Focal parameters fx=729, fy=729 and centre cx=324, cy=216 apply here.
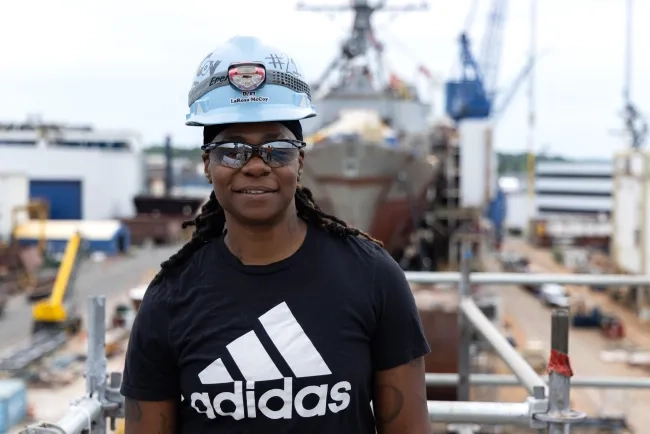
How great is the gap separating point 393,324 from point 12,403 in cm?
1516

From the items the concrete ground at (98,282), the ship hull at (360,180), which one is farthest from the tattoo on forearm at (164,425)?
the concrete ground at (98,282)

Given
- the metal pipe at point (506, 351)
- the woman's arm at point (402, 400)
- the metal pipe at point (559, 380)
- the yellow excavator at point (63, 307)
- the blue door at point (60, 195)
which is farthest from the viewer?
the blue door at point (60, 195)

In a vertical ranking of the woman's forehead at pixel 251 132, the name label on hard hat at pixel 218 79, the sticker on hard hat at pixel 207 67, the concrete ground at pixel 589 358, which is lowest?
the concrete ground at pixel 589 358

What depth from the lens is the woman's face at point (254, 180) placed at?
5.84 ft

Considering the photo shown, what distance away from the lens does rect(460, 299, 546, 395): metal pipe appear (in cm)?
289

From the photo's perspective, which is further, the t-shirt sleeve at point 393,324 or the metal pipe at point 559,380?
the metal pipe at point 559,380

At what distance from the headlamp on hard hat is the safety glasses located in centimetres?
14

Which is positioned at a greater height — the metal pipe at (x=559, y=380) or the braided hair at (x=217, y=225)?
the braided hair at (x=217, y=225)

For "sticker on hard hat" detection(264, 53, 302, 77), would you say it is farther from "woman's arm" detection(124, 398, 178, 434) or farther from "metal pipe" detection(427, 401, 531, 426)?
"metal pipe" detection(427, 401, 531, 426)

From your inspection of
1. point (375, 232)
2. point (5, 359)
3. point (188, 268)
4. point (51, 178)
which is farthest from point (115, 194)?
point (188, 268)

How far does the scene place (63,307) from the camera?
23.6 meters

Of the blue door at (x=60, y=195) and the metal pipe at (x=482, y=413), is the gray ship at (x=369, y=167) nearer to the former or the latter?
the metal pipe at (x=482, y=413)

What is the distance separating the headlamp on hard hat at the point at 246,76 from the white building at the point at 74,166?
167ft

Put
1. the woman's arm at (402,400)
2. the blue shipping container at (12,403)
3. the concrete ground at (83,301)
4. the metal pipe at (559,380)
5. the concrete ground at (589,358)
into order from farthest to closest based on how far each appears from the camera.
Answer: the concrete ground at (83,301), the concrete ground at (589,358), the blue shipping container at (12,403), the metal pipe at (559,380), the woman's arm at (402,400)
